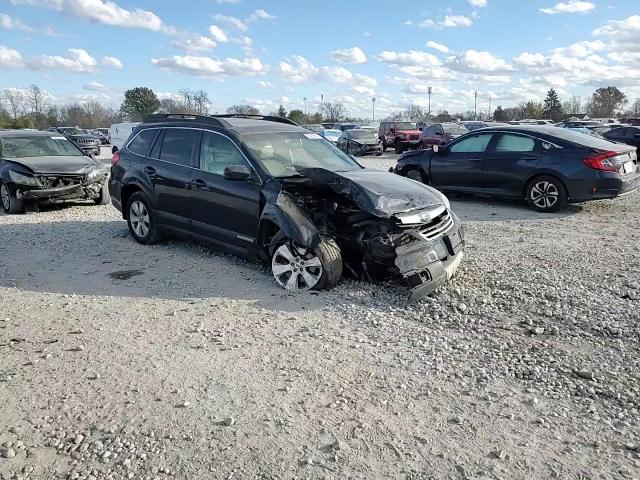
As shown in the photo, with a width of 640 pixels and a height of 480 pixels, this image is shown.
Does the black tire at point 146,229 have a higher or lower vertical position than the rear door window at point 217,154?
lower

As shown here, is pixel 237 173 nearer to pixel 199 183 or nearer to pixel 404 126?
pixel 199 183

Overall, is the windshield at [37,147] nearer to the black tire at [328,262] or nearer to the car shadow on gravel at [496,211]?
the car shadow on gravel at [496,211]

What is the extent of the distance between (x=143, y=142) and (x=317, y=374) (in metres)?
5.30

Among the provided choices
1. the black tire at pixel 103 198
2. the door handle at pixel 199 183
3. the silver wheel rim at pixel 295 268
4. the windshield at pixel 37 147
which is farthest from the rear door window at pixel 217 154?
the windshield at pixel 37 147

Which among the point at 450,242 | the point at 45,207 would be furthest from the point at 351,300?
the point at 45,207

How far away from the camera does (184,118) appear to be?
7.46 metres

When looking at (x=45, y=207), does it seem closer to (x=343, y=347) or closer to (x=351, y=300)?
(x=351, y=300)

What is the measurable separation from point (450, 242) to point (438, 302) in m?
0.77

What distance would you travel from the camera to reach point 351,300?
209 inches

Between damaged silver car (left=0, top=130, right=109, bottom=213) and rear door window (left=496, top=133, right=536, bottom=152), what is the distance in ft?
26.4

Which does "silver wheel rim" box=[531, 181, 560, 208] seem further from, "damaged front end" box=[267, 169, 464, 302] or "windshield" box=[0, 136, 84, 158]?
"windshield" box=[0, 136, 84, 158]

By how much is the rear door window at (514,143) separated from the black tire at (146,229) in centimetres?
670

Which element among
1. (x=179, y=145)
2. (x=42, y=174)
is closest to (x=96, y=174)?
(x=42, y=174)

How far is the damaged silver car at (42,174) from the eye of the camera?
1041 centimetres
